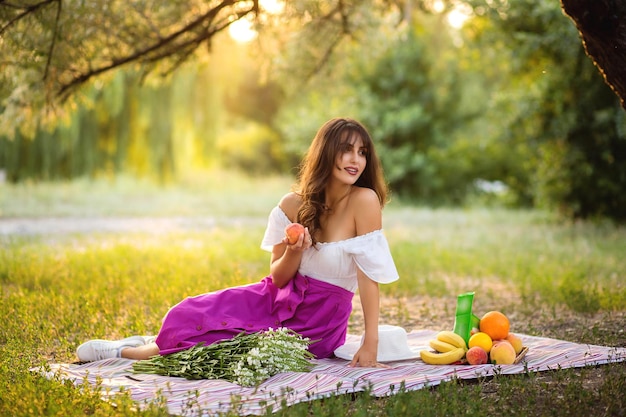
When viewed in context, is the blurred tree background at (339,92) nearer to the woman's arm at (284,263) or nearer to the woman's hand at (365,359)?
the woman's arm at (284,263)

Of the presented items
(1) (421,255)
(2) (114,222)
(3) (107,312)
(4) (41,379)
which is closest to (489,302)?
(1) (421,255)

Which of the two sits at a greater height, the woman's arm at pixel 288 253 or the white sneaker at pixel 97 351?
the woman's arm at pixel 288 253

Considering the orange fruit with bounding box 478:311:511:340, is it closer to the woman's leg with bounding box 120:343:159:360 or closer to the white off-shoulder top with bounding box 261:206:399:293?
the white off-shoulder top with bounding box 261:206:399:293

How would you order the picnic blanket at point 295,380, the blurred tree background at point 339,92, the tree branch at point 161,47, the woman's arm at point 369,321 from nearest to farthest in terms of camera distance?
1. the picnic blanket at point 295,380
2. the woman's arm at point 369,321
3. the tree branch at point 161,47
4. the blurred tree background at point 339,92

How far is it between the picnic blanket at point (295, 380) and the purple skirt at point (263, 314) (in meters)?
0.22

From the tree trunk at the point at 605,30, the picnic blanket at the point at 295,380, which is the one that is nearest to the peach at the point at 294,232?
the picnic blanket at the point at 295,380

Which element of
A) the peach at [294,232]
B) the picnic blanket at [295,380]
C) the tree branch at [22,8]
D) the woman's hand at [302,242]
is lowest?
the picnic blanket at [295,380]

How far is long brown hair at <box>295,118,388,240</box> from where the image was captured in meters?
4.91

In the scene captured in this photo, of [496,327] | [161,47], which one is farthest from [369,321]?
[161,47]

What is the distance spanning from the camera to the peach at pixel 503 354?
15.8 ft

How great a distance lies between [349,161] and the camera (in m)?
4.89

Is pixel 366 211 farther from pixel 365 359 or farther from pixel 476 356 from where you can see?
pixel 476 356

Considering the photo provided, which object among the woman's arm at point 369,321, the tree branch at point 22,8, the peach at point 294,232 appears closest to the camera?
the peach at point 294,232

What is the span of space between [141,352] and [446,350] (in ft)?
6.34
